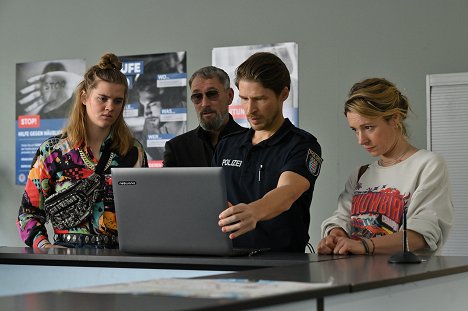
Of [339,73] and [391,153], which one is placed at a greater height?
[339,73]

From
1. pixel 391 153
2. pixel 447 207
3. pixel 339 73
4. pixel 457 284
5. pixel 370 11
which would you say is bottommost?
pixel 457 284

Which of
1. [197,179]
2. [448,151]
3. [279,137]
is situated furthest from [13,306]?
[448,151]

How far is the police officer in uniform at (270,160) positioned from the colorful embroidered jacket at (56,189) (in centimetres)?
51

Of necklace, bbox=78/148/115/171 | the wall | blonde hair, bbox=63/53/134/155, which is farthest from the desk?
the wall

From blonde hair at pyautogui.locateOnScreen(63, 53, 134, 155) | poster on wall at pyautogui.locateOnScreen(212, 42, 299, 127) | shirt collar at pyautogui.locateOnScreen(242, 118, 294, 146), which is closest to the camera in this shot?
shirt collar at pyautogui.locateOnScreen(242, 118, 294, 146)

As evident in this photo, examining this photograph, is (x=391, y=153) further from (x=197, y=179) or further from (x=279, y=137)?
(x=197, y=179)

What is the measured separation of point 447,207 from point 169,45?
3.35 metres

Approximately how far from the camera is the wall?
16.4 feet

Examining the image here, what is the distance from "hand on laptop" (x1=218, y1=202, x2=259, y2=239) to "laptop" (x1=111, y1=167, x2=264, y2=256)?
56 millimetres

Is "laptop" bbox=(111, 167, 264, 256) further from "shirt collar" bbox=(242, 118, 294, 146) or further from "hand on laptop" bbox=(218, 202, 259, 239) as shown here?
"shirt collar" bbox=(242, 118, 294, 146)

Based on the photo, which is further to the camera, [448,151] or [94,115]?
[448,151]

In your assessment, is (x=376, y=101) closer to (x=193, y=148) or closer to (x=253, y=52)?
(x=193, y=148)

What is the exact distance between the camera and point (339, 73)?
521 cm

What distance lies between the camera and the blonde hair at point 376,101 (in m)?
2.82
